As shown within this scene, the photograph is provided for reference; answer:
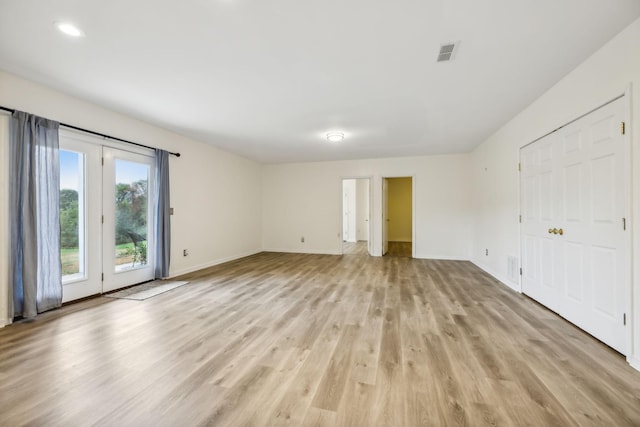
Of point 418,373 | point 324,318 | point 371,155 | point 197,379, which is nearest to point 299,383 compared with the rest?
point 197,379

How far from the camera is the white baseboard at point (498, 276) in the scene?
376 centimetres

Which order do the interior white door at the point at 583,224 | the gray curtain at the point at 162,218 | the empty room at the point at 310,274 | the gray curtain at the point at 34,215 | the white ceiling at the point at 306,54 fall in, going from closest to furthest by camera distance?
the empty room at the point at 310,274
the white ceiling at the point at 306,54
the interior white door at the point at 583,224
the gray curtain at the point at 34,215
the gray curtain at the point at 162,218

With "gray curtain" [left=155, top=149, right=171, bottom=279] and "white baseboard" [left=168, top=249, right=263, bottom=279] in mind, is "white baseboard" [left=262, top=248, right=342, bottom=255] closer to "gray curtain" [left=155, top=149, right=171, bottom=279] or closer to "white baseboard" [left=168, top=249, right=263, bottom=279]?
"white baseboard" [left=168, top=249, right=263, bottom=279]

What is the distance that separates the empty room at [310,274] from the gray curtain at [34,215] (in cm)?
2

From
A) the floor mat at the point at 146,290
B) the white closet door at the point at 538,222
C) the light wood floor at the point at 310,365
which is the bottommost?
the light wood floor at the point at 310,365

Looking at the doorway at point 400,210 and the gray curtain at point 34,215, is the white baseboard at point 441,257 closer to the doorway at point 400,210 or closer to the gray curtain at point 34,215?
the doorway at point 400,210

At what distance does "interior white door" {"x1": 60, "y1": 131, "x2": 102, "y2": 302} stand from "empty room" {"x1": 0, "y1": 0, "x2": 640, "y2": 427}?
0.08 ft

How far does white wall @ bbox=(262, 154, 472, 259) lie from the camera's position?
631cm

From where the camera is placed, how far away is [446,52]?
2244 millimetres

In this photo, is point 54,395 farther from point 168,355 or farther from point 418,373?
point 418,373

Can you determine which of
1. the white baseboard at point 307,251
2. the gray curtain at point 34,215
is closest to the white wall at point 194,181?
the gray curtain at point 34,215

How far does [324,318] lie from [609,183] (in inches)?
110

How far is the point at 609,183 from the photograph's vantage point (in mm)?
2148

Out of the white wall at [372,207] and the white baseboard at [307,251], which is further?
the white baseboard at [307,251]
